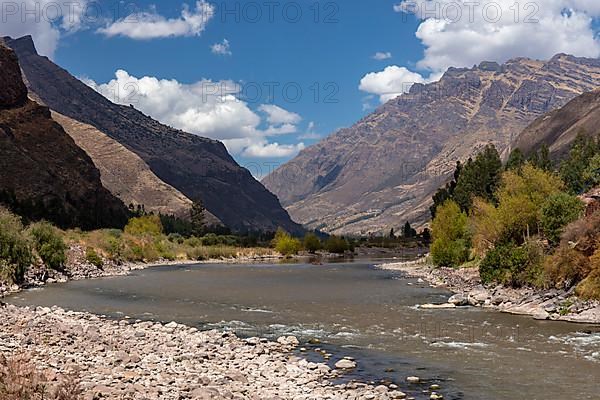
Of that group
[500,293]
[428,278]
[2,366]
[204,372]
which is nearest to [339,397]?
[204,372]

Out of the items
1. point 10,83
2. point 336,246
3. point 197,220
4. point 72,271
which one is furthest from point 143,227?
point 72,271

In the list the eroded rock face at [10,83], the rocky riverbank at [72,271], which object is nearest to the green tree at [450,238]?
the rocky riverbank at [72,271]

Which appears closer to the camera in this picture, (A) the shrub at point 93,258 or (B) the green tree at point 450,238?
(B) the green tree at point 450,238

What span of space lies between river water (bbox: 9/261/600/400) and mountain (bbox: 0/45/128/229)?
2853 inches

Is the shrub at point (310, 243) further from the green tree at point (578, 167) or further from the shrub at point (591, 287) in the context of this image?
the shrub at point (591, 287)

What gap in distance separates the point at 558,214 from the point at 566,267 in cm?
1123

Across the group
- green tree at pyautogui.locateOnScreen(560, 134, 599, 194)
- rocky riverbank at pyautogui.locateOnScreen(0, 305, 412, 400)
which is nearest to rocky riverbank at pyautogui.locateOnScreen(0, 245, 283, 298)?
rocky riverbank at pyautogui.locateOnScreen(0, 305, 412, 400)

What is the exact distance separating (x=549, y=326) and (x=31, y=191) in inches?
4667

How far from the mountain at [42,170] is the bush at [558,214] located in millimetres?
91118

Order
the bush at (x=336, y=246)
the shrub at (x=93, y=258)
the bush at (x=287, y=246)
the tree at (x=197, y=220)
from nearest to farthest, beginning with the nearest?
the shrub at (x=93, y=258), the bush at (x=287, y=246), the bush at (x=336, y=246), the tree at (x=197, y=220)

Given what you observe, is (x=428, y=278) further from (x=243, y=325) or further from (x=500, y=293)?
(x=243, y=325)

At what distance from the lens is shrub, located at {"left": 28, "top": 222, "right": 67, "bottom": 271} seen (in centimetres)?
6247

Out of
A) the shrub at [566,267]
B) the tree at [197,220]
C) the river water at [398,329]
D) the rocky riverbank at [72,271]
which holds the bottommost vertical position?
the river water at [398,329]

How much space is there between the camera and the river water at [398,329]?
64.6 feet
